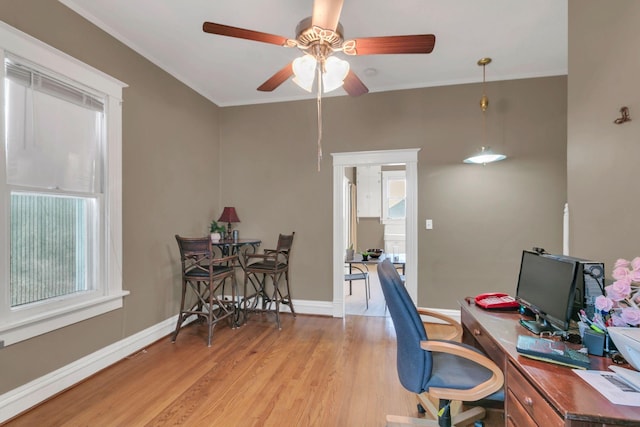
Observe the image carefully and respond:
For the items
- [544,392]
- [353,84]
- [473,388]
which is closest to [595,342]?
[544,392]

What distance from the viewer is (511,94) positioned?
11.0 feet

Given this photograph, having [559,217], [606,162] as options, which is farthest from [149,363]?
[559,217]

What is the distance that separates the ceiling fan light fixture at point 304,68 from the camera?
6.61 ft

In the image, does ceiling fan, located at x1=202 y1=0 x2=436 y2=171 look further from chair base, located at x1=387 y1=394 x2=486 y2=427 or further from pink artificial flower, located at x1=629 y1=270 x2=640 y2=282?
chair base, located at x1=387 y1=394 x2=486 y2=427

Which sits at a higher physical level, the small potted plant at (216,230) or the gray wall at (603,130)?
the gray wall at (603,130)

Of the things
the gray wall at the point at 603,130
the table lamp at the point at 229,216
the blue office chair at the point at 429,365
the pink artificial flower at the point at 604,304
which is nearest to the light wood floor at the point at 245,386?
A: the blue office chair at the point at 429,365

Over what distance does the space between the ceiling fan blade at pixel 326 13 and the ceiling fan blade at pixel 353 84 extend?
500 mm

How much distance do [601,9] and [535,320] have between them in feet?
5.74

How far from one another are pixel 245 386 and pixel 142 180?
2124mm

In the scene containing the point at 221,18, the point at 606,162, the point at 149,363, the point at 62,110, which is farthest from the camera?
the point at 149,363

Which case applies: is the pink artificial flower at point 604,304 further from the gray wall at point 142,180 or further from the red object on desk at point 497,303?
the gray wall at point 142,180

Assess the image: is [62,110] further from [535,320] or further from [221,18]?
[535,320]

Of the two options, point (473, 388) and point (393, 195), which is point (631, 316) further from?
point (393, 195)

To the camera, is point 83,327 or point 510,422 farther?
point 83,327
